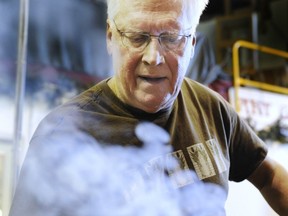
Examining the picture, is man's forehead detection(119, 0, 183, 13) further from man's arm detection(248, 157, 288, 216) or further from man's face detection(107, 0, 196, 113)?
man's arm detection(248, 157, 288, 216)

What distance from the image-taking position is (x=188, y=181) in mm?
773

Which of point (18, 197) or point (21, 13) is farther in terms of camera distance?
point (21, 13)

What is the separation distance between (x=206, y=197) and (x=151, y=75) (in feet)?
0.78

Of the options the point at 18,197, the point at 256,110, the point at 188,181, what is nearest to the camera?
the point at 18,197

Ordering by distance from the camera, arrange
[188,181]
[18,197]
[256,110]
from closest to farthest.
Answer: [18,197] < [188,181] < [256,110]

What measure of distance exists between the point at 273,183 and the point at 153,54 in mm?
385

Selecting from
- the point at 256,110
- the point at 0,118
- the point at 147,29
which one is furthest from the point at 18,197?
the point at 256,110

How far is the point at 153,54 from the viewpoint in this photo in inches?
27.1

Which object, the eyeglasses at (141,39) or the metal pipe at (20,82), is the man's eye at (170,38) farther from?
the metal pipe at (20,82)

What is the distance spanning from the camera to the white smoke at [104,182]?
674 millimetres

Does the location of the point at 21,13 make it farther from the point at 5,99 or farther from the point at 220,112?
the point at 220,112

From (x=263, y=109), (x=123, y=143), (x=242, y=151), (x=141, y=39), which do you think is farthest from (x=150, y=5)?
(x=263, y=109)

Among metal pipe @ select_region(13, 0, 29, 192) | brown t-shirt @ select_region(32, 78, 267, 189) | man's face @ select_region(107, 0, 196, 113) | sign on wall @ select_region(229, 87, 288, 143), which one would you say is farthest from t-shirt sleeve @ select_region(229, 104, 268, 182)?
sign on wall @ select_region(229, 87, 288, 143)

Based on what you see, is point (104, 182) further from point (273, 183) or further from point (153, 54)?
point (273, 183)
